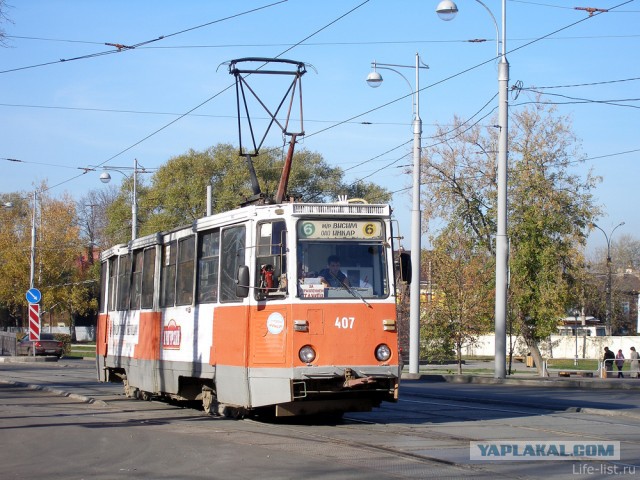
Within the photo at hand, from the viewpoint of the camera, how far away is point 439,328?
36.1m

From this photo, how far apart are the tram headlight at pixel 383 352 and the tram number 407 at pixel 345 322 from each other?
1.72ft

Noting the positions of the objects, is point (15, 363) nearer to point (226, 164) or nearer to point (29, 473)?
point (226, 164)

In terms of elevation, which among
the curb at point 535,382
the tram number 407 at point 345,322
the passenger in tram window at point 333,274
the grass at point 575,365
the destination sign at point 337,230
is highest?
the destination sign at point 337,230

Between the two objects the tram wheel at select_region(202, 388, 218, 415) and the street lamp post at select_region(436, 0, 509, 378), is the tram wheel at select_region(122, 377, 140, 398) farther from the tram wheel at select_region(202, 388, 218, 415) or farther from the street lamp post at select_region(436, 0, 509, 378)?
the street lamp post at select_region(436, 0, 509, 378)

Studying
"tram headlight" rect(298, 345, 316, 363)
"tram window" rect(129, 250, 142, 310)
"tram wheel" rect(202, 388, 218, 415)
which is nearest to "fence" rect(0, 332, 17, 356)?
"tram window" rect(129, 250, 142, 310)

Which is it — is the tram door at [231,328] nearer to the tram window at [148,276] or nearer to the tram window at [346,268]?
the tram window at [346,268]

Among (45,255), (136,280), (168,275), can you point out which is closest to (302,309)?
(168,275)

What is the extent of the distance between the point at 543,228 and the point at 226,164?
3156 centimetres

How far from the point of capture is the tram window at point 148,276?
1826 cm

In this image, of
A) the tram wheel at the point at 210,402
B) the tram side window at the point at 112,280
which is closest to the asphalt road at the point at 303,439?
the tram wheel at the point at 210,402

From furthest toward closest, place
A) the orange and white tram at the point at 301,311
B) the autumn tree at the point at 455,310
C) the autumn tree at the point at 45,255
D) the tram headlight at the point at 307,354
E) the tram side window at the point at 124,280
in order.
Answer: the autumn tree at the point at 45,255, the autumn tree at the point at 455,310, the tram side window at the point at 124,280, the orange and white tram at the point at 301,311, the tram headlight at the point at 307,354

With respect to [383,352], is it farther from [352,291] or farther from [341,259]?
[341,259]

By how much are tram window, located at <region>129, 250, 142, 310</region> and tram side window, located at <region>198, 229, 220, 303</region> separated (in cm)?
375

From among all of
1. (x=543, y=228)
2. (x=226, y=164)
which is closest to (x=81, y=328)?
(x=226, y=164)
